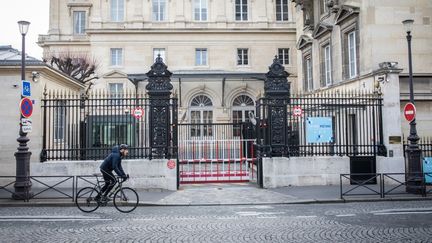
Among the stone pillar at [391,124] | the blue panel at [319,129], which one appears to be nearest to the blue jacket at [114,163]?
the blue panel at [319,129]

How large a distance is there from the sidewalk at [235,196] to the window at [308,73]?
13.0 meters

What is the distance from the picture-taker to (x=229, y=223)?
8.83m

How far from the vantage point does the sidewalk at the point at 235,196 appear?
11625mm

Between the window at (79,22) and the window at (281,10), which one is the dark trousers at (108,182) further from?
the window at (79,22)

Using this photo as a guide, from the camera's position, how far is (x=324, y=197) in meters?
12.2

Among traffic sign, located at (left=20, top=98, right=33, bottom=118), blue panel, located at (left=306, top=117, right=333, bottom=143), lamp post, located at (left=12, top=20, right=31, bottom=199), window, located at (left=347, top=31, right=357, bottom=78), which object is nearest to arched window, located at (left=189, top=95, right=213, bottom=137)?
window, located at (left=347, top=31, right=357, bottom=78)

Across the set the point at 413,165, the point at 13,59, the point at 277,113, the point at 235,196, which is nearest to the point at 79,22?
the point at 13,59

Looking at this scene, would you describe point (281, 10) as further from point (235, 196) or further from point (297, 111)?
point (235, 196)

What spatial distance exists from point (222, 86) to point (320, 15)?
1288 cm

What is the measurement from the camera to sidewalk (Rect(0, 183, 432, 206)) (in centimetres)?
1162

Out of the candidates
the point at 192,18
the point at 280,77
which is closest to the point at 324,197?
the point at 280,77

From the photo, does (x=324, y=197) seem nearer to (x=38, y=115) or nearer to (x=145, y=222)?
(x=145, y=222)

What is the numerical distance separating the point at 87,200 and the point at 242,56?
28987 mm

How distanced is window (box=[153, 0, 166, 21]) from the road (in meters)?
29.5
